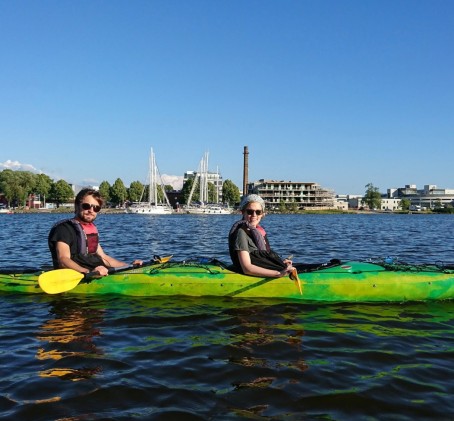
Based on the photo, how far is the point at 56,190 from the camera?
388 ft

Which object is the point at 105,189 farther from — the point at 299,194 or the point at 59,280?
the point at 59,280

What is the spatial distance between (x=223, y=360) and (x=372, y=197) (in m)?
165

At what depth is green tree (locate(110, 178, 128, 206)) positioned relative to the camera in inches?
4931

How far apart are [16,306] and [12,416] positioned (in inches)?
170

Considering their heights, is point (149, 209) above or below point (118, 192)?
below

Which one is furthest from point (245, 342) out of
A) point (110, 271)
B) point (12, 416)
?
point (110, 271)

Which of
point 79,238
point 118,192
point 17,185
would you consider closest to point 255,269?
point 79,238

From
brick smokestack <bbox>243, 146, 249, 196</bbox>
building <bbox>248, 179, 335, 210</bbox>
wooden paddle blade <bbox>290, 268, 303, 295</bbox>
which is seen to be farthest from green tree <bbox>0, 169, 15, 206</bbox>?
wooden paddle blade <bbox>290, 268, 303, 295</bbox>

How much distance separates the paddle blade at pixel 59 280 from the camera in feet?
24.1

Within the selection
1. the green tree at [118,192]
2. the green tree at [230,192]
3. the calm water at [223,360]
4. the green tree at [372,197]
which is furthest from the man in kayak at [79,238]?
the green tree at [372,197]

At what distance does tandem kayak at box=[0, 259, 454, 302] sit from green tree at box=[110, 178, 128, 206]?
11957 cm

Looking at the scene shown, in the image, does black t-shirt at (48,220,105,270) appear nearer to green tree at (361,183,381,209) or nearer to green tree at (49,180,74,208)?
green tree at (49,180,74,208)

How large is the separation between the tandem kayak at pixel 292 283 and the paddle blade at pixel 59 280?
16 mm

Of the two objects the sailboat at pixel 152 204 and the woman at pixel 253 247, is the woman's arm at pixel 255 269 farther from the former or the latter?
the sailboat at pixel 152 204
